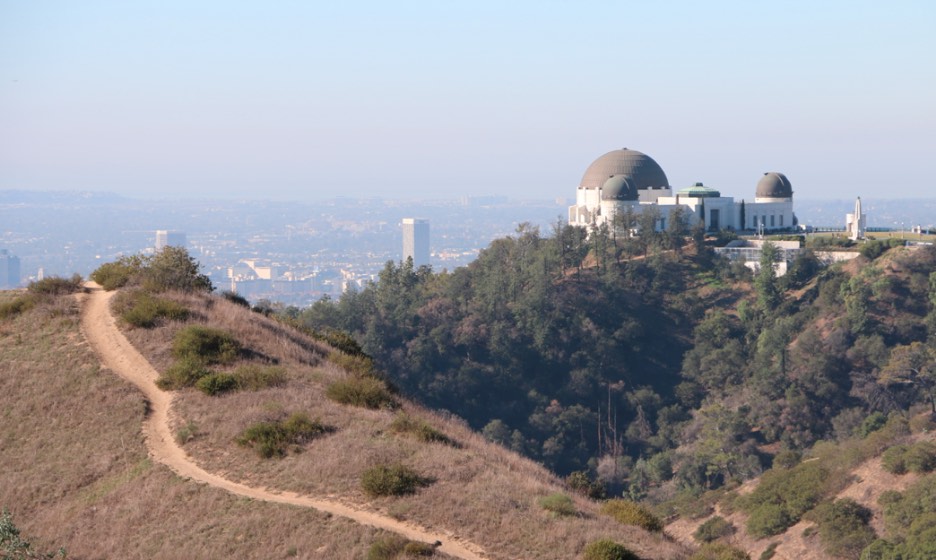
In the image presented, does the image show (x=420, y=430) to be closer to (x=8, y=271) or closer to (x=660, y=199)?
(x=660, y=199)

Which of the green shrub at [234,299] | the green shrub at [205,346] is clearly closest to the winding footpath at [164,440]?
the green shrub at [205,346]

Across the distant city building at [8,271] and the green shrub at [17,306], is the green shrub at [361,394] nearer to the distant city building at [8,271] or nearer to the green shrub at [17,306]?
the green shrub at [17,306]

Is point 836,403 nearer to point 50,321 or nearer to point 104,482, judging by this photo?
point 50,321

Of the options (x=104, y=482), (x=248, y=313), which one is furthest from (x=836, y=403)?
(x=104, y=482)

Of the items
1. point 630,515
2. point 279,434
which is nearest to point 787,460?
point 630,515

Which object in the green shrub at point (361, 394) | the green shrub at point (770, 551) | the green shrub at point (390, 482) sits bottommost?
the green shrub at point (770, 551)

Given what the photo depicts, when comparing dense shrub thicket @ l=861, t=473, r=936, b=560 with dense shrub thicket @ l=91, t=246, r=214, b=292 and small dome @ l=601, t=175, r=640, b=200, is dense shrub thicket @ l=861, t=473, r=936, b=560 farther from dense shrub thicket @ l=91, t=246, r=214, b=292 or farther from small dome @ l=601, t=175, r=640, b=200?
small dome @ l=601, t=175, r=640, b=200
